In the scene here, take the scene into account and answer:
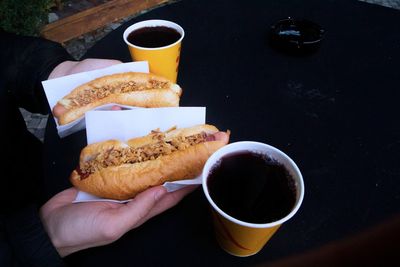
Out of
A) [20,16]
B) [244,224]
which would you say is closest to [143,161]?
[244,224]

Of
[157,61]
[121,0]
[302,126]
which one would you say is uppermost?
[157,61]

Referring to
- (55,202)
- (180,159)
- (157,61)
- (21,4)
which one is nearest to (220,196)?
(180,159)

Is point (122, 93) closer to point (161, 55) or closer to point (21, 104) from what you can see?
point (161, 55)

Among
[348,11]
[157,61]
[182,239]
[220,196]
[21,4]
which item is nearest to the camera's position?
[220,196]

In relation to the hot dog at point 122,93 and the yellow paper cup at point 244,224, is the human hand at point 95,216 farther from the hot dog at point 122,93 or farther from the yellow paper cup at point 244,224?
the hot dog at point 122,93

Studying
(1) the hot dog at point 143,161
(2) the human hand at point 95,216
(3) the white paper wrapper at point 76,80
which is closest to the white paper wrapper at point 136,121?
(1) the hot dog at point 143,161

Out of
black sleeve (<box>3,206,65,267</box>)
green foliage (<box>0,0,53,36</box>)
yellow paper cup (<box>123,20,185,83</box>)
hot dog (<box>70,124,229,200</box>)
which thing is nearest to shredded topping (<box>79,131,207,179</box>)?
hot dog (<box>70,124,229,200</box>)

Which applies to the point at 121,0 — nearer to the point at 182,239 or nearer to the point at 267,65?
the point at 267,65
